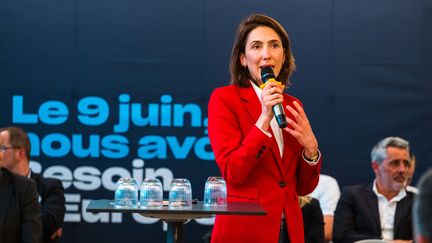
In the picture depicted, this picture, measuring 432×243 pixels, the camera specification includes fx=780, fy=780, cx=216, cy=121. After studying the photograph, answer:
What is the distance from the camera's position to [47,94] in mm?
5301

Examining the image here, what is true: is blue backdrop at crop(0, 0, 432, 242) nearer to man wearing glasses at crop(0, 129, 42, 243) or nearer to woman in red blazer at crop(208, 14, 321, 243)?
man wearing glasses at crop(0, 129, 42, 243)

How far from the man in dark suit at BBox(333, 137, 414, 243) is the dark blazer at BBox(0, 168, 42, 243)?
1.84m

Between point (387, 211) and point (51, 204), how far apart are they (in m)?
2.11

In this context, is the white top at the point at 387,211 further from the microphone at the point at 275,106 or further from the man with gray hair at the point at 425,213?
the man with gray hair at the point at 425,213

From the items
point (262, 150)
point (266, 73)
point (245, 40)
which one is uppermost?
point (245, 40)

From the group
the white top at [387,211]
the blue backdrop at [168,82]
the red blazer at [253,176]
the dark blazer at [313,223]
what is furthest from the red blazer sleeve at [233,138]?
the blue backdrop at [168,82]

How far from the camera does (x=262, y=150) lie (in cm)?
244

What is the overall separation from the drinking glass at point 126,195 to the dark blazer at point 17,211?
1847mm

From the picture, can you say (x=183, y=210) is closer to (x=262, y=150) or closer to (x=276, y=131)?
(x=262, y=150)

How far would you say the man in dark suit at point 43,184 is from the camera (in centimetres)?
490

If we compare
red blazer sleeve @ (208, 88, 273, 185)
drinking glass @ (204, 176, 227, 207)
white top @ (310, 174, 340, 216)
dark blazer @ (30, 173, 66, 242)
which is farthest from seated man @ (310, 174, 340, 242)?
drinking glass @ (204, 176, 227, 207)

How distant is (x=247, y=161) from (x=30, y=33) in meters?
3.29

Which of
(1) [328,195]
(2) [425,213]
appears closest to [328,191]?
(1) [328,195]

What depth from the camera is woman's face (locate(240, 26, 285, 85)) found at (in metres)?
2.64
